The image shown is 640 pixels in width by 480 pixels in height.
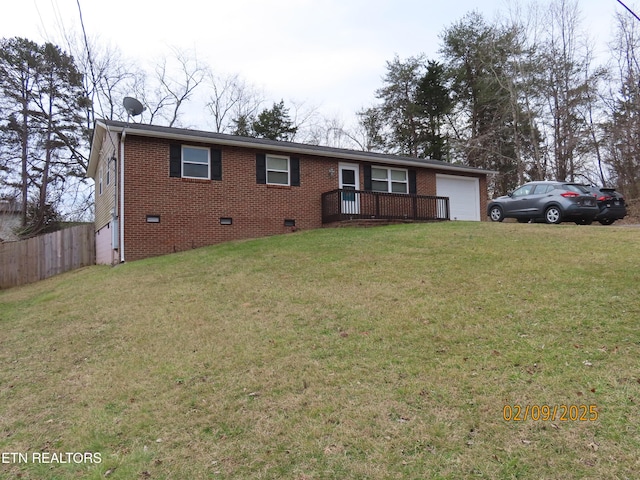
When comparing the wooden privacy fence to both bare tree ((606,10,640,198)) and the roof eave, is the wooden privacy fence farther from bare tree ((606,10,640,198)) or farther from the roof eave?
bare tree ((606,10,640,198))

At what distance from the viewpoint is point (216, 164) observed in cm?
1390

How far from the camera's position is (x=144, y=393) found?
423cm

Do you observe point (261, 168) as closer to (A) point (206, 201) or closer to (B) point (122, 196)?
(A) point (206, 201)

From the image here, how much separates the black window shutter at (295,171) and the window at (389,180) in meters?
3.08

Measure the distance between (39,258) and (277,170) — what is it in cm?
960

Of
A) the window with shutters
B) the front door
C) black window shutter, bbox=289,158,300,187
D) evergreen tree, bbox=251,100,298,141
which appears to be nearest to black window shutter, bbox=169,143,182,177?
the window with shutters

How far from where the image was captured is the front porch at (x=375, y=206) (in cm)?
1507

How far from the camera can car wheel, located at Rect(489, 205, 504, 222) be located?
15.4 metres

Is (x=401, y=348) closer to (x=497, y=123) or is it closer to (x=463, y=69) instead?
(x=497, y=123)

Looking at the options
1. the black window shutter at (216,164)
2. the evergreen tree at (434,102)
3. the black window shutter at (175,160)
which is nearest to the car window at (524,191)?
the black window shutter at (216,164)

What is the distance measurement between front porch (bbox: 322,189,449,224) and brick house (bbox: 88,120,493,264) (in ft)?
0.12

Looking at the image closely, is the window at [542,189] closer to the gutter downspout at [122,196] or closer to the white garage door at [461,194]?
the white garage door at [461,194]

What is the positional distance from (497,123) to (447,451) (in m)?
28.8
